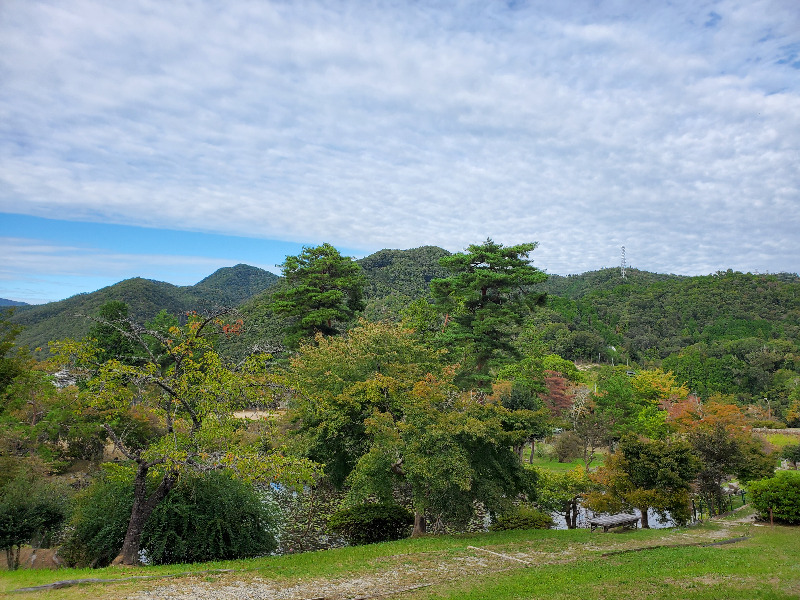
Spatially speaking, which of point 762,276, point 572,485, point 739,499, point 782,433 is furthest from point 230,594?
point 762,276

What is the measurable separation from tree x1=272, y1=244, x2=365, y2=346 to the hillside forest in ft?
0.44

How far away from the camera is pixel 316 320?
31.1 metres

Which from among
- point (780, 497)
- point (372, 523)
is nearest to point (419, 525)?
point (372, 523)

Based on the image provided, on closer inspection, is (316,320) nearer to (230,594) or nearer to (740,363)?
(230,594)

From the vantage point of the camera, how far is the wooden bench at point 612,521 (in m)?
20.4

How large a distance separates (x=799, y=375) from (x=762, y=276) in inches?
2120

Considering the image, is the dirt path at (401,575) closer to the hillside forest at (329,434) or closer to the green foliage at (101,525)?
the hillside forest at (329,434)

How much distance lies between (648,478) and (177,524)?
16.6m

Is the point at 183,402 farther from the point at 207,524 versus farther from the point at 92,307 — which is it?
the point at 92,307

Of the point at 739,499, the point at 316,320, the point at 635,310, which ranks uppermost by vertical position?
the point at 635,310

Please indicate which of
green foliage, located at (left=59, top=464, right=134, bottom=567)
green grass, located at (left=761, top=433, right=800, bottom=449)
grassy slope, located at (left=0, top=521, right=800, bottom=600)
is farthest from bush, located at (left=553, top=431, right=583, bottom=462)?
green foliage, located at (left=59, top=464, right=134, bottom=567)

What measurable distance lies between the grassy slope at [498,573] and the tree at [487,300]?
1428cm

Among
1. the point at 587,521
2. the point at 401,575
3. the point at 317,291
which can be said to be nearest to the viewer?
the point at 401,575

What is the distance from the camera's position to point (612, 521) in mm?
20438
